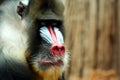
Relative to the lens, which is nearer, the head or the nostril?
the nostril

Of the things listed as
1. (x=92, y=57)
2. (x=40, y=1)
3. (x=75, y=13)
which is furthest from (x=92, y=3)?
(x=40, y=1)

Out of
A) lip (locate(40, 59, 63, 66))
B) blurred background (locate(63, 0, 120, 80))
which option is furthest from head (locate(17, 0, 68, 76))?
blurred background (locate(63, 0, 120, 80))

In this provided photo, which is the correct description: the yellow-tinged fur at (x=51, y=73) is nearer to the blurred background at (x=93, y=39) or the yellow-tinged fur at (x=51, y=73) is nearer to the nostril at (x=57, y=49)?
the nostril at (x=57, y=49)

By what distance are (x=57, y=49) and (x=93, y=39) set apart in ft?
8.40

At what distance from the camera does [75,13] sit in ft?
19.2

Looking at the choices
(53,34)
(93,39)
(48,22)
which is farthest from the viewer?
(93,39)

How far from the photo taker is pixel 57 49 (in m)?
3.51

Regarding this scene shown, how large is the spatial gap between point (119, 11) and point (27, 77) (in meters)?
2.73

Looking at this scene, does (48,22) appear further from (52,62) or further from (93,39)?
(93,39)

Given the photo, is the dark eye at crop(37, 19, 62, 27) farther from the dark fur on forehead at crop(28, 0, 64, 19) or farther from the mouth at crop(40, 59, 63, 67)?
the mouth at crop(40, 59, 63, 67)

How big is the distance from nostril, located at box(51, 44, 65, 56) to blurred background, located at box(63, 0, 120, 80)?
2.15 metres

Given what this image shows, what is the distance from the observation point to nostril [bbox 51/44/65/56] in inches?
138

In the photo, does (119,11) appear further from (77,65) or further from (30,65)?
(30,65)

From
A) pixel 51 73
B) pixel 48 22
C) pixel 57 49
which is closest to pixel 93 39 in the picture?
pixel 48 22
